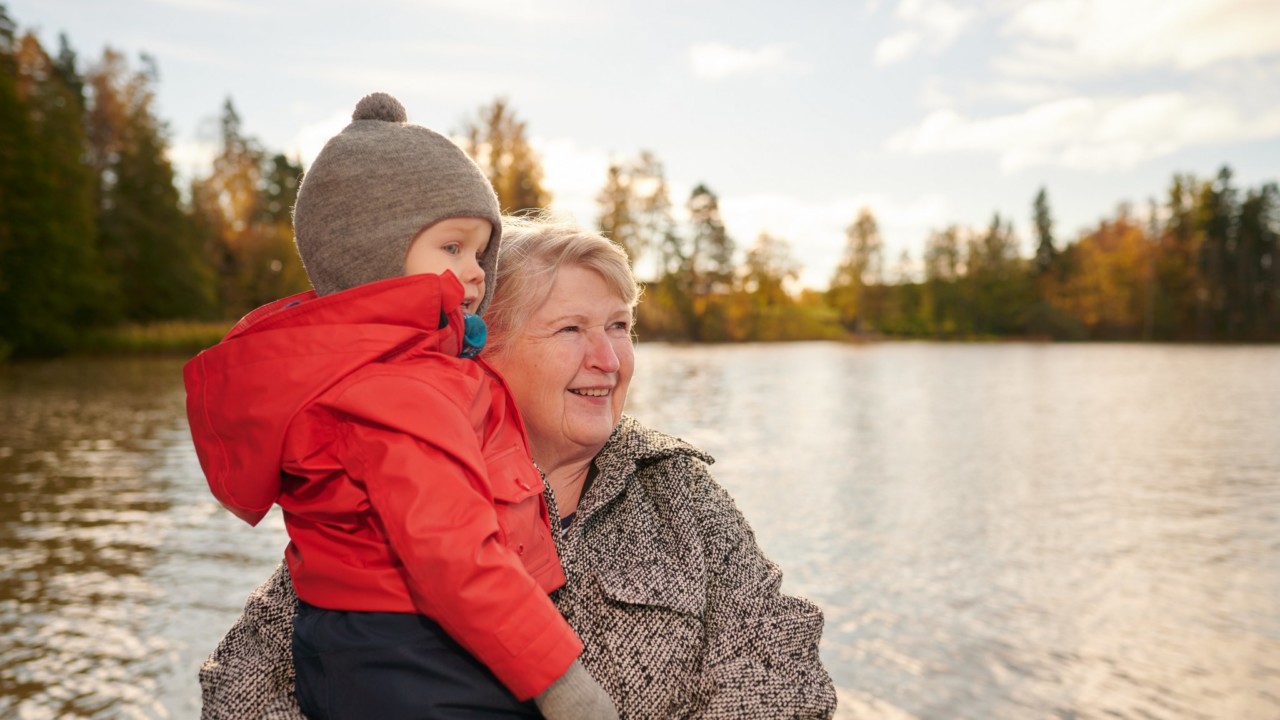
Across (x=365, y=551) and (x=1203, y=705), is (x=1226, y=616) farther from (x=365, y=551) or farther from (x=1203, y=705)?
(x=365, y=551)

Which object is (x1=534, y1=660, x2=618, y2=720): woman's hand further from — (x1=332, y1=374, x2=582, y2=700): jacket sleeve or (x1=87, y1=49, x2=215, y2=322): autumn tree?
(x1=87, y1=49, x2=215, y2=322): autumn tree

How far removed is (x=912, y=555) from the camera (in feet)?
25.6

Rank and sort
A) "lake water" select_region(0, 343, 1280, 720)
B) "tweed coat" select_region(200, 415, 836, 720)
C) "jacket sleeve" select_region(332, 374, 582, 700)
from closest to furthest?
"jacket sleeve" select_region(332, 374, 582, 700) → "tweed coat" select_region(200, 415, 836, 720) → "lake water" select_region(0, 343, 1280, 720)

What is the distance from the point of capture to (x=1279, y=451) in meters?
13.6

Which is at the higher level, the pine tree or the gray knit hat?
the pine tree

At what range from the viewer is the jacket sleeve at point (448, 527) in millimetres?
1403

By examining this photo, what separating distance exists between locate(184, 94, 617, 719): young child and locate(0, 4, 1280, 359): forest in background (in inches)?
630

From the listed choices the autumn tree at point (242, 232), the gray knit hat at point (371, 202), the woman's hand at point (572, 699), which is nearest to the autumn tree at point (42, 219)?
the autumn tree at point (242, 232)

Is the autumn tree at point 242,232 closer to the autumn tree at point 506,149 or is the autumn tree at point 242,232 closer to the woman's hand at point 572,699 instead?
the autumn tree at point 506,149

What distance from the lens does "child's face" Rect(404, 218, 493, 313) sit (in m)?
1.68

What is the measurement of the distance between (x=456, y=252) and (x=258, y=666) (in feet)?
3.15

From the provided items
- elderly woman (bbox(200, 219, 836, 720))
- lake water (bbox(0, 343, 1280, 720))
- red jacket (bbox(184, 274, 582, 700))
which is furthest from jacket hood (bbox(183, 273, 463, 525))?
lake water (bbox(0, 343, 1280, 720))

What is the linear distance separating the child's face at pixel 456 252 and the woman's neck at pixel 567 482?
0.65 m

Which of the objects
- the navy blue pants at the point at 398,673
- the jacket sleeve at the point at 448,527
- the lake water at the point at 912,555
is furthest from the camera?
the lake water at the point at 912,555
